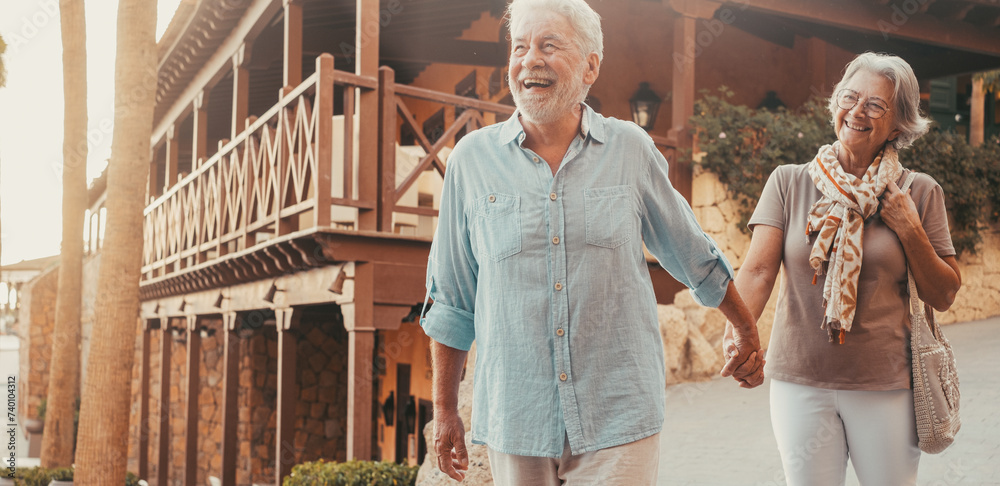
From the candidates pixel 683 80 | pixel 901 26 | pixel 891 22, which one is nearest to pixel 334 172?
pixel 683 80

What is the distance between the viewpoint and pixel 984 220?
10.5m

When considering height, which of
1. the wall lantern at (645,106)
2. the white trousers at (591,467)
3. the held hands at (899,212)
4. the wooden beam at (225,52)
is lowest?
the white trousers at (591,467)

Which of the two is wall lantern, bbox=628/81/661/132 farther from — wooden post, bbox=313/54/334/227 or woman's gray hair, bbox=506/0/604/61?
woman's gray hair, bbox=506/0/604/61

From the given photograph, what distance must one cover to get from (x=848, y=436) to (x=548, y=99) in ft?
Answer: 4.01

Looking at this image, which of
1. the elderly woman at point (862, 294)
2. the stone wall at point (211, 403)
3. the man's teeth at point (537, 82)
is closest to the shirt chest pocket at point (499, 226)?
the man's teeth at point (537, 82)

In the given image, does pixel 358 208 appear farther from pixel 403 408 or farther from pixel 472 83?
pixel 403 408

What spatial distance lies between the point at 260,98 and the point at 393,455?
6.88 metres

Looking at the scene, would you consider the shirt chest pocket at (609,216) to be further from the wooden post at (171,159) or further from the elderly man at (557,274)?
the wooden post at (171,159)

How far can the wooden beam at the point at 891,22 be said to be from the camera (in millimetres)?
10008

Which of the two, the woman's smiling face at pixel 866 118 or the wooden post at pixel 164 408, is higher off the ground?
the woman's smiling face at pixel 866 118

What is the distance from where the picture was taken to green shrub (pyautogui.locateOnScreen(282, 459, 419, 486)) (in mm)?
6410

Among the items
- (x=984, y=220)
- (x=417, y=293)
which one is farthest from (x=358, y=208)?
(x=984, y=220)

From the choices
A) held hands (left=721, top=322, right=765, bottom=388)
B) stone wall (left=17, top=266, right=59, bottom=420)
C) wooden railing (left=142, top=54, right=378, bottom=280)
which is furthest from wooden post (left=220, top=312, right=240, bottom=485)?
stone wall (left=17, top=266, right=59, bottom=420)

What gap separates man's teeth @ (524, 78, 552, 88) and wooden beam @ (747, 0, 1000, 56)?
838cm
